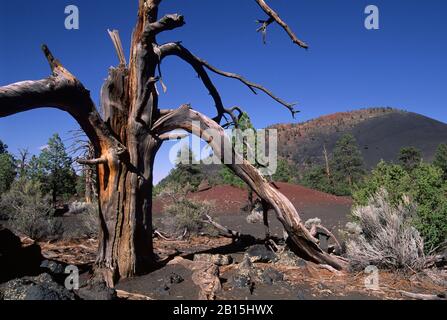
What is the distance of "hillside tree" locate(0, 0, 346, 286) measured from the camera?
14.3 feet

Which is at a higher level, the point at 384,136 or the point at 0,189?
the point at 384,136

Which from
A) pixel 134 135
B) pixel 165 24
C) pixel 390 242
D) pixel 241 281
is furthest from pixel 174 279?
pixel 165 24

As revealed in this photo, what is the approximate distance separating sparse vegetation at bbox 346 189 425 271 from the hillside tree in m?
0.35

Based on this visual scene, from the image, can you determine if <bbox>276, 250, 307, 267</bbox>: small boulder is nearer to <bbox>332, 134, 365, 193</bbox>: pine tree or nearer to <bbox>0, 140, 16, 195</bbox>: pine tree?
<bbox>0, 140, 16, 195</bbox>: pine tree

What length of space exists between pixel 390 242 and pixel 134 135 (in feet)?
12.2

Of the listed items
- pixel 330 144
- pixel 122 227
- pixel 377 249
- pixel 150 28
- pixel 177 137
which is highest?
pixel 330 144

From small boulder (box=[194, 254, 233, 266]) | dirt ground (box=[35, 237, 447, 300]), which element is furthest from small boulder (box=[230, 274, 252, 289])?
small boulder (box=[194, 254, 233, 266])

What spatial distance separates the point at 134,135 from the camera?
15.6 feet

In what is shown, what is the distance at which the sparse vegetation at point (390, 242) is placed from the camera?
187 inches

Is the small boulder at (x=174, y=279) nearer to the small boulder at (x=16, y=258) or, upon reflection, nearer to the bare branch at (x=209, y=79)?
the small boulder at (x=16, y=258)

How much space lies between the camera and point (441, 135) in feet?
217
